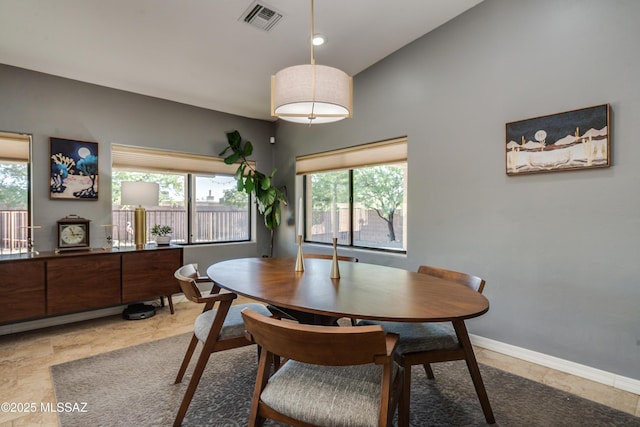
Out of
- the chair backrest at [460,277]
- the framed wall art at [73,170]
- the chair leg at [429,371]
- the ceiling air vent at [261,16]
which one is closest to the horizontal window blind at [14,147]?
the framed wall art at [73,170]

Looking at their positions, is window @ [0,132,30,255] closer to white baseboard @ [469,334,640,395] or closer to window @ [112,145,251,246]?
window @ [112,145,251,246]

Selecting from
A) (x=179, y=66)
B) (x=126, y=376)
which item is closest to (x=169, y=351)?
(x=126, y=376)

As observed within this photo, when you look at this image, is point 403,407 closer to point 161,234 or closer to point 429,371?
point 429,371

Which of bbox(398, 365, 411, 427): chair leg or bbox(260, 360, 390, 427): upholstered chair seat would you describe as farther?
bbox(398, 365, 411, 427): chair leg

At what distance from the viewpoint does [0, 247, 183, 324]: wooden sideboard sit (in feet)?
9.07

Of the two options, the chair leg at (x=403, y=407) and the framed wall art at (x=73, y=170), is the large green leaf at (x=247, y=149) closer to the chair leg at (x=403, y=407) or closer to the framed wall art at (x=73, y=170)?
the framed wall art at (x=73, y=170)

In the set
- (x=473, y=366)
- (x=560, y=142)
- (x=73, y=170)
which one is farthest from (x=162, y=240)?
(x=560, y=142)

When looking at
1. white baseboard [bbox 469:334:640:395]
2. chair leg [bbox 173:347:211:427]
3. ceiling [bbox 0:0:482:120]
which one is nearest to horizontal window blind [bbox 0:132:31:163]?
ceiling [bbox 0:0:482:120]

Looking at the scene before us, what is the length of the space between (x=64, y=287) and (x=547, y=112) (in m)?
4.46

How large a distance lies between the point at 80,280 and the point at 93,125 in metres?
1.71

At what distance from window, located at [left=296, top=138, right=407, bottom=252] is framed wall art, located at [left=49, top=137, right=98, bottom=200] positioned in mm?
2546

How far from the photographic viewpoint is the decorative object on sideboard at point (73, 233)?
3.25 meters

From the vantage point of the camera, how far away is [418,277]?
204 cm

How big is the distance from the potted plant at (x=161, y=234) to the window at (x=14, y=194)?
3.64ft
